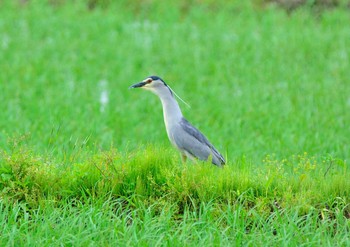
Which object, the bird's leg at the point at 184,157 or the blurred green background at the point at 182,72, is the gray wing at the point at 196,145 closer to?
the bird's leg at the point at 184,157

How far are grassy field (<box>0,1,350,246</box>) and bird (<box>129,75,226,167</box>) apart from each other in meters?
0.17

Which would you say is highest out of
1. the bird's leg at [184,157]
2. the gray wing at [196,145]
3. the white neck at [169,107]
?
the white neck at [169,107]

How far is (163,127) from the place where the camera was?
32.9 ft

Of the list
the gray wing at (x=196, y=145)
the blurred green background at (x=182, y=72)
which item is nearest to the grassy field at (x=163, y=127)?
the blurred green background at (x=182, y=72)

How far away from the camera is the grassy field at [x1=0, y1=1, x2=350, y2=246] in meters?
6.16

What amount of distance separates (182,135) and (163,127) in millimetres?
2633

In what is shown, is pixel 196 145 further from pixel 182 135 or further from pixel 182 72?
pixel 182 72

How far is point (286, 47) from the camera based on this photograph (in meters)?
13.6

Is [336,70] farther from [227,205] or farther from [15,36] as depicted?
[227,205]

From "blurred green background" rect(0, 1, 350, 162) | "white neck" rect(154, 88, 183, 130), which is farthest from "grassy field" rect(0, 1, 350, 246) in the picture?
"white neck" rect(154, 88, 183, 130)

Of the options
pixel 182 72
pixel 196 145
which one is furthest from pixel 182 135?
pixel 182 72

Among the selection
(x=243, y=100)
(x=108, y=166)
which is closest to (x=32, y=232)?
(x=108, y=166)

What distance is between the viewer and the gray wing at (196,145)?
291 inches

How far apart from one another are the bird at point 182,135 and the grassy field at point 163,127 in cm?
17
